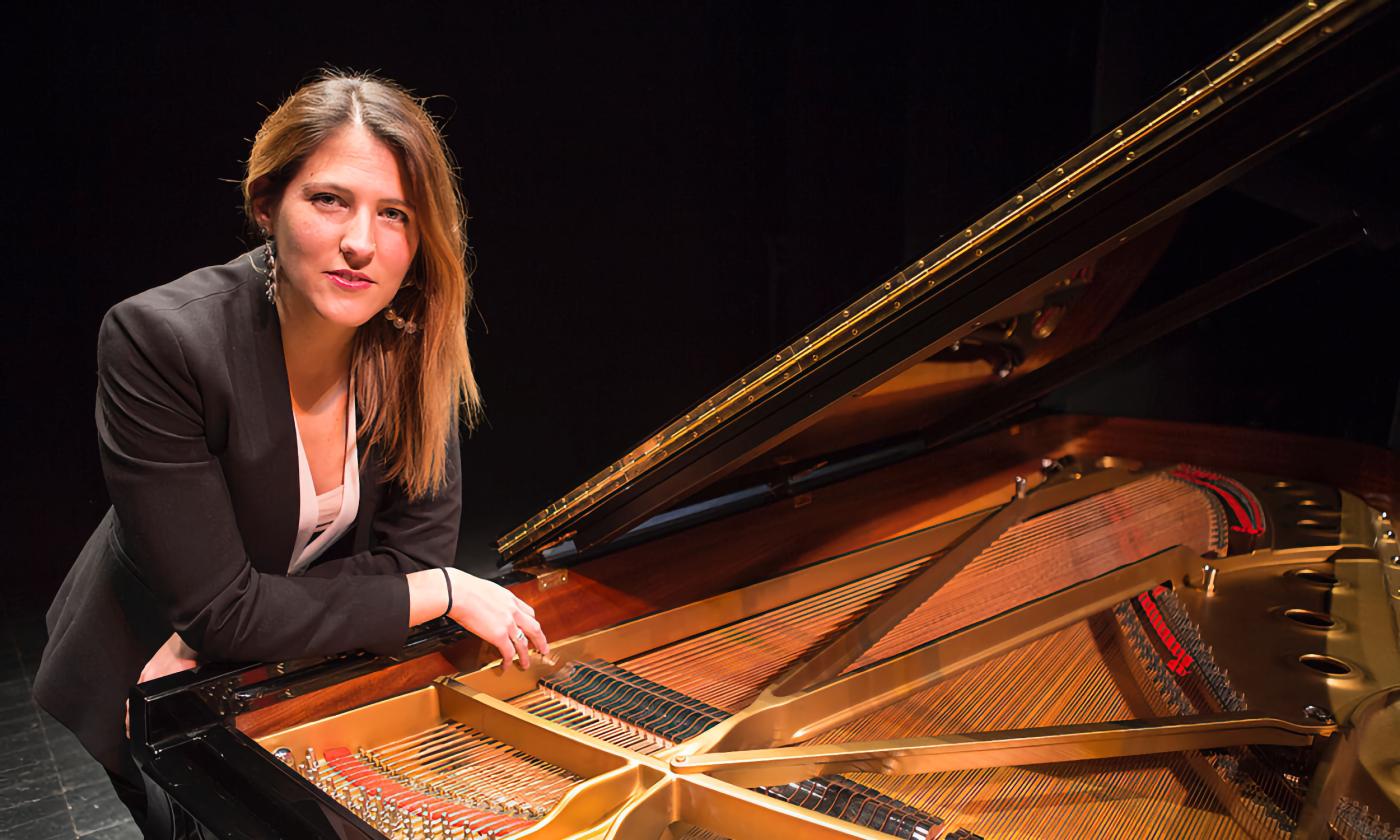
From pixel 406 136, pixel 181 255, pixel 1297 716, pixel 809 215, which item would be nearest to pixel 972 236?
pixel 406 136

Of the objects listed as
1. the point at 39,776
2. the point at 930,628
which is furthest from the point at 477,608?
the point at 39,776

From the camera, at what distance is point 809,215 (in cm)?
589

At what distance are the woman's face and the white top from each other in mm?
309

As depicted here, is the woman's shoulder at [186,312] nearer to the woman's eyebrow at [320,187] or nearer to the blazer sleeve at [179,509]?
the blazer sleeve at [179,509]

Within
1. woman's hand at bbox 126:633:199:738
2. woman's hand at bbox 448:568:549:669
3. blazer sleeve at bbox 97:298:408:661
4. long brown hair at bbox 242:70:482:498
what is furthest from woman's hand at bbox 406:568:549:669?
woman's hand at bbox 126:633:199:738

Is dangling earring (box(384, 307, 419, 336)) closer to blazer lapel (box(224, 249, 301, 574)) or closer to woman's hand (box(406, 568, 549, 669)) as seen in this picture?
blazer lapel (box(224, 249, 301, 574))

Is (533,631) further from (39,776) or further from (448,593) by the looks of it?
(39,776)

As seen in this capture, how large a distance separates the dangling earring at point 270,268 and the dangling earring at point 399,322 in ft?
0.67

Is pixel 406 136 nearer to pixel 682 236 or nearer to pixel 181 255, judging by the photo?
pixel 181 255

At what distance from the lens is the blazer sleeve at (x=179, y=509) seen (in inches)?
61.2

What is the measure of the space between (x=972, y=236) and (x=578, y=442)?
14.1 feet

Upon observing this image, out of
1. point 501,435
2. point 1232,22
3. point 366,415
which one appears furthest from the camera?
point 501,435

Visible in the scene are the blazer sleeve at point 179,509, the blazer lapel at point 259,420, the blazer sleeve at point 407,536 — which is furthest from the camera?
the blazer sleeve at point 407,536

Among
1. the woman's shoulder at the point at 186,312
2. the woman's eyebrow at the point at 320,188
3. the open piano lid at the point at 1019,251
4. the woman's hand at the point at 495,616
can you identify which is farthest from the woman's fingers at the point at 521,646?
the woman's eyebrow at the point at 320,188
